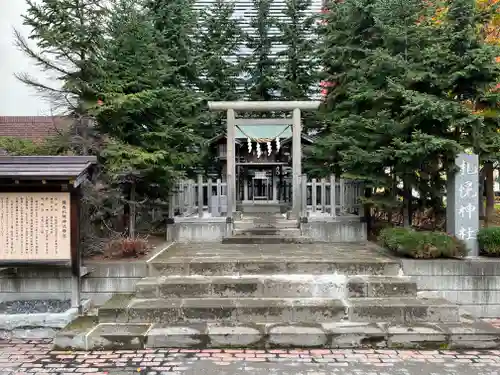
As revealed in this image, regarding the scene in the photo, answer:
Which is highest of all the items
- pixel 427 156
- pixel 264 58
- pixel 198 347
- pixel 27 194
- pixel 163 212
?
pixel 264 58

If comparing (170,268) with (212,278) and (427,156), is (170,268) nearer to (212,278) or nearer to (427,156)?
(212,278)

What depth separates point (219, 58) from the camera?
13898 mm

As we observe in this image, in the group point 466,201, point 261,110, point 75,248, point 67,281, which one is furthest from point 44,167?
point 466,201

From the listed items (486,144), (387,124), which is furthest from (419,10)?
(486,144)

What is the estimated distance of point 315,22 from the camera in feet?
48.3

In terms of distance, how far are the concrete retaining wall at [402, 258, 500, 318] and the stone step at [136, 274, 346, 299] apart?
5.55 feet

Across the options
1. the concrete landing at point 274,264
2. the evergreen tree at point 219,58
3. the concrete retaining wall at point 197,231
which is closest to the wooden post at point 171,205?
the concrete retaining wall at point 197,231

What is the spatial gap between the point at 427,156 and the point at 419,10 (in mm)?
3436

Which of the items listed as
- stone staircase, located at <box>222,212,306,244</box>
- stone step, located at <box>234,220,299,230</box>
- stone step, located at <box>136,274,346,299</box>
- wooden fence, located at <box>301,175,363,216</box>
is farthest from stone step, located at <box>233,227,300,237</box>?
stone step, located at <box>136,274,346,299</box>

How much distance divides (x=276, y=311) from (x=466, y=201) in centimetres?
443

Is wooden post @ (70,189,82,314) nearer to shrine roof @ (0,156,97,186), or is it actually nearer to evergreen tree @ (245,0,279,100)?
shrine roof @ (0,156,97,186)

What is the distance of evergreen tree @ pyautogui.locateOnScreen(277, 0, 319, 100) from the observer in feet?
46.3

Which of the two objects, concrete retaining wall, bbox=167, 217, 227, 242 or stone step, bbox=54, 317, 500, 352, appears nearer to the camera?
stone step, bbox=54, 317, 500, 352

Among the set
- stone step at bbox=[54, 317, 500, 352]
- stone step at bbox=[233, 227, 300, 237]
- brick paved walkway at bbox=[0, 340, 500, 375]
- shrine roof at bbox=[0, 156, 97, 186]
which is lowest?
brick paved walkway at bbox=[0, 340, 500, 375]
